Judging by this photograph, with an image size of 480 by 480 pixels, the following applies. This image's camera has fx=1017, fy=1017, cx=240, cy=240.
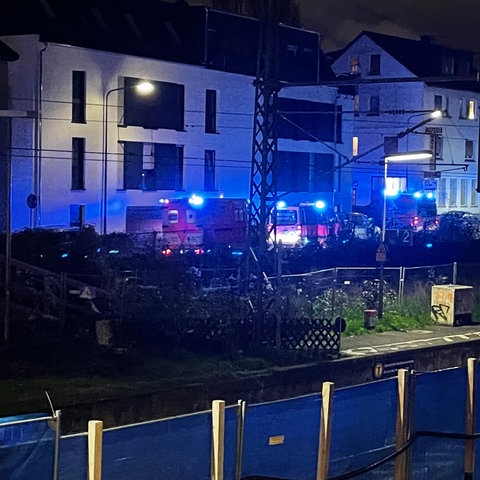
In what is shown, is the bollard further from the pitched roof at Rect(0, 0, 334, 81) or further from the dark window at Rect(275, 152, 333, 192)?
the dark window at Rect(275, 152, 333, 192)

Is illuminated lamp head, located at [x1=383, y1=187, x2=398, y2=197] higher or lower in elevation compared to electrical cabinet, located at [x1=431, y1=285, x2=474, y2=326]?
higher

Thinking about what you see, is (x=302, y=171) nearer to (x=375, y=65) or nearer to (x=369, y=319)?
(x=375, y=65)

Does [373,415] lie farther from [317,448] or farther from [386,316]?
[386,316]

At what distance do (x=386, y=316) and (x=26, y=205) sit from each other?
55.3 ft

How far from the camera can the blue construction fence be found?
8.52m

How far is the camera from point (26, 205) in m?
41.2

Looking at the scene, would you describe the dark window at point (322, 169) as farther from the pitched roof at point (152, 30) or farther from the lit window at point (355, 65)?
the lit window at point (355, 65)

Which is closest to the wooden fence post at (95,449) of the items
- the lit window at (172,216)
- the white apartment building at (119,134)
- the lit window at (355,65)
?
the white apartment building at (119,134)

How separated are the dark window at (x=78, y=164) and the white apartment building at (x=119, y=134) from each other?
0.05 metres

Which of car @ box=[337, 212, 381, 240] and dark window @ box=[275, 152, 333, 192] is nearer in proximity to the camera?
car @ box=[337, 212, 381, 240]

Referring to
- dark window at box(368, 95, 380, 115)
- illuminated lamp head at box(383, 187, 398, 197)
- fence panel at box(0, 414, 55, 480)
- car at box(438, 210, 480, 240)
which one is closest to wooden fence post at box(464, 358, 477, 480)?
fence panel at box(0, 414, 55, 480)

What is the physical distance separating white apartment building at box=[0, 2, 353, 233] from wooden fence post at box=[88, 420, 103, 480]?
28.3m

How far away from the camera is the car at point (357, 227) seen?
48281mm

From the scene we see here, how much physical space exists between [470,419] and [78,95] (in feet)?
110
